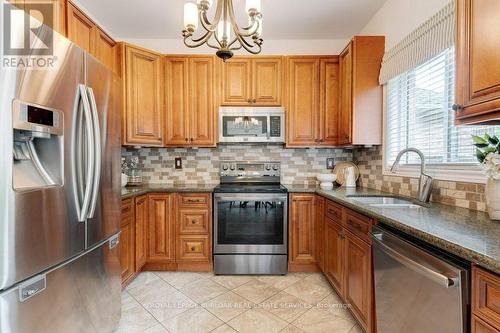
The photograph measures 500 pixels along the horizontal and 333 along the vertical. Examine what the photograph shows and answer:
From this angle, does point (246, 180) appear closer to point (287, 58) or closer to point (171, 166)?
point (171, 166)

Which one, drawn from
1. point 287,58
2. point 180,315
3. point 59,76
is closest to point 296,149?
point 287,58

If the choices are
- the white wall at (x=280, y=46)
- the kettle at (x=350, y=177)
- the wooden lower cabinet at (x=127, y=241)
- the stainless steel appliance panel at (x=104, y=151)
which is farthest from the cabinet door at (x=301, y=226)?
the white wall at (x=280, y=46)

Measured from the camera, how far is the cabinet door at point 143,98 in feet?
8.67

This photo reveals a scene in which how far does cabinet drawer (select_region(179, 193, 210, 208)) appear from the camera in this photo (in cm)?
270

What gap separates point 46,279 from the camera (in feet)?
3.77

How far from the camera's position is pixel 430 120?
6.30 ft

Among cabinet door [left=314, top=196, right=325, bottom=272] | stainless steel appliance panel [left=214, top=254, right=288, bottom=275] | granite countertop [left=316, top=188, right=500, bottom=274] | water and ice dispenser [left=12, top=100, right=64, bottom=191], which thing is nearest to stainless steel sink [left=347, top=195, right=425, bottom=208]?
granite countertop [left=316, top=188, right=500, bottom=274]

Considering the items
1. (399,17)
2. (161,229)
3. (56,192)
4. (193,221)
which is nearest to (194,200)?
(193,221)

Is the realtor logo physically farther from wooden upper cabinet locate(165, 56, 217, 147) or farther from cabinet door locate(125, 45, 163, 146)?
wooden upper cabinet locate(165, 56, 217, 147)

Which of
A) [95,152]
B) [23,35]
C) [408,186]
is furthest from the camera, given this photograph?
[408,186]

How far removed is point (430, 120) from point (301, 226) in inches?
59.2

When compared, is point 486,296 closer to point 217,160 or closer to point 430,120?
point 430,120

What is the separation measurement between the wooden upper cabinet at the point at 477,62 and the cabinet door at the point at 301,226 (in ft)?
5.40

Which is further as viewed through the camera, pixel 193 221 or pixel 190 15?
pixel 193 221
